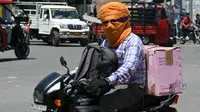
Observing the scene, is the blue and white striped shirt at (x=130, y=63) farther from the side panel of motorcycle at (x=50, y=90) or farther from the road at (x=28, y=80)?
the road at (x=28, y=80)

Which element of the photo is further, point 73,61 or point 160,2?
point 160,2

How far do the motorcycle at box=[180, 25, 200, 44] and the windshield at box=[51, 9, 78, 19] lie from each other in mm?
7164

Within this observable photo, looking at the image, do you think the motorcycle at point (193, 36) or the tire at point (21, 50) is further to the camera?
the motorcycle at point (193, 36)

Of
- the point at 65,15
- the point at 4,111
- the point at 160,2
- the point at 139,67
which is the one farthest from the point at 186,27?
the point at 139,67

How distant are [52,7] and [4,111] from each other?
20.7m

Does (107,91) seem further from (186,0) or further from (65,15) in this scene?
(186,0)

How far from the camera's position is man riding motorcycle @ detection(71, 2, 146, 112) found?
4.62m

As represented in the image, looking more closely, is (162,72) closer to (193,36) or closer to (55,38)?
(55,38)

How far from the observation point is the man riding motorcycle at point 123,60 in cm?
462

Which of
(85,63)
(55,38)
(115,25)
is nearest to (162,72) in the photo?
(115,25)

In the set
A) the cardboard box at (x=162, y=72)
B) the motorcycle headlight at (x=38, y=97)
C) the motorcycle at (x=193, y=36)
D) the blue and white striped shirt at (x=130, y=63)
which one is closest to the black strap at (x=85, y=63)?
the blue and white striped shirt at (x=130, y=63)

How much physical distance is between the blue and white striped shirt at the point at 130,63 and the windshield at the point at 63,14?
78.7 feet

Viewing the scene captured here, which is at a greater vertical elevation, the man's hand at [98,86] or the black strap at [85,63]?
the black strap at [85,63]

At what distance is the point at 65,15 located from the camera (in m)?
28.8
